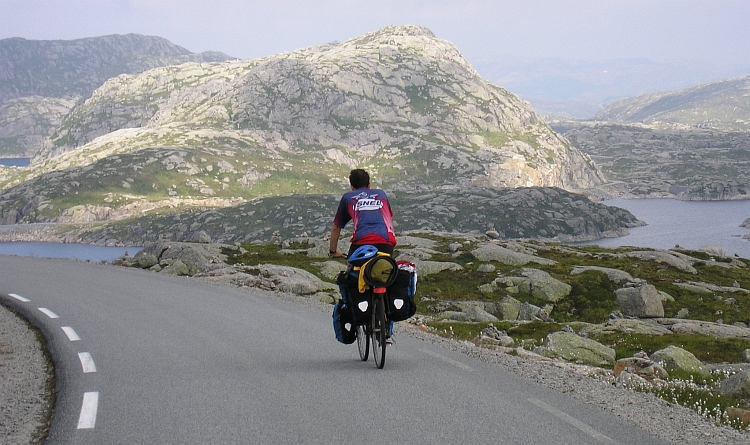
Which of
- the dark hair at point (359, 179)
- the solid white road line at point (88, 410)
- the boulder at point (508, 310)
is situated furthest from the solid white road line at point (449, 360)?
the boulder at point (508, 310)

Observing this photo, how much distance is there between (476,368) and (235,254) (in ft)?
165

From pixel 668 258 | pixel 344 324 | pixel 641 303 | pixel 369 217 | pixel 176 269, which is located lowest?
pixel 668 258

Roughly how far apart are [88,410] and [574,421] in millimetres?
7795

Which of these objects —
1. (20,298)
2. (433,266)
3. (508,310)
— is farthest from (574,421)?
(433,266)

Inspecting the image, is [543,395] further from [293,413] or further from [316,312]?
[316,312]

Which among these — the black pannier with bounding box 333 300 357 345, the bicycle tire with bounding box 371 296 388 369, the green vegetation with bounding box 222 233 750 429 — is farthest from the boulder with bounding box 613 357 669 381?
the black pannier with bounding box 333 300 357 345

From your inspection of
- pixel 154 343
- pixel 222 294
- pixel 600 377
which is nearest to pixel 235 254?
pixel 222 294

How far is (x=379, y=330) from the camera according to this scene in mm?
12758

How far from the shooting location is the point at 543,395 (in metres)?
11.3

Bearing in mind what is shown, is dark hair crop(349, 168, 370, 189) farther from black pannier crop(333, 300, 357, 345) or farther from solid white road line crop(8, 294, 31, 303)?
solid white road line crop(8, 294, 31, 303)

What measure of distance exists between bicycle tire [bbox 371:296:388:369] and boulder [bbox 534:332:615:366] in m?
11.0

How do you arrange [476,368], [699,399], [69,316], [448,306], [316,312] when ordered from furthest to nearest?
[448,306] → [316,312] → [69,316] → [476,368] → [699,399]

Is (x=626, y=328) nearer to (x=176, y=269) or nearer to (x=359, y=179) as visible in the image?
(x=359, y=179)

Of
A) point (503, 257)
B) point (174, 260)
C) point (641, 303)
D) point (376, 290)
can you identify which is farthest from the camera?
point (503, 257)
